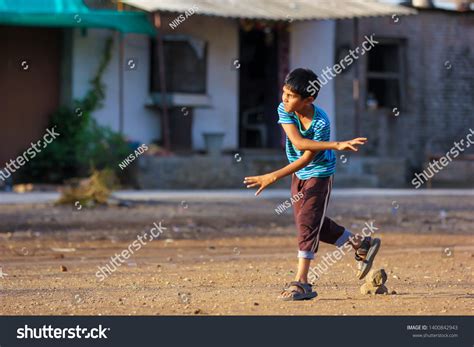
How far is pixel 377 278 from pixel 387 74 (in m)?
18.0

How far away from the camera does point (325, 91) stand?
24.6 m

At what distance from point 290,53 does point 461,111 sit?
4.75 m

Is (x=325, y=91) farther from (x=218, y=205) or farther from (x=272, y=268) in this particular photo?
(x=272, y=268)

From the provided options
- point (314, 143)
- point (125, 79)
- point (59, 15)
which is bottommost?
point (314, 143)

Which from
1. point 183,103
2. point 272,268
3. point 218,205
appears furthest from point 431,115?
point 272,268

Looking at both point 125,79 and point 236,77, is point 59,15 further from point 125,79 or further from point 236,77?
point 236,77

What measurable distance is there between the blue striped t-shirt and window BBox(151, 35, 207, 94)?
1413 cm

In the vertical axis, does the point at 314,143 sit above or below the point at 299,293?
above

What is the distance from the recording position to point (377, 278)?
337 inches

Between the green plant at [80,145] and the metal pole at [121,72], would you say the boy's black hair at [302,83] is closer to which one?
the green plant at [80,145]

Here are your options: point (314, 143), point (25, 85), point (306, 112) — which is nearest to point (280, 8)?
point (25, 85)

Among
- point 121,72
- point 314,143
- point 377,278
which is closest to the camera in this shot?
point 314,143

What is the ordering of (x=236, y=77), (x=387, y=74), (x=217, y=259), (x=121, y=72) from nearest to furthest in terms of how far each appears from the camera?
(x=217, y=259), (x=121, y=72), (x=236, y=77), (x=387, y=74)

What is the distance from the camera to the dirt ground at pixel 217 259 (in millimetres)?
8133
